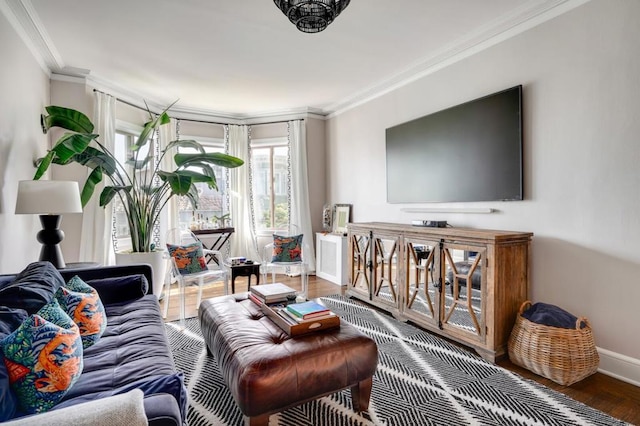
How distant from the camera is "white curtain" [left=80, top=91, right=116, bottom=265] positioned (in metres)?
3.73

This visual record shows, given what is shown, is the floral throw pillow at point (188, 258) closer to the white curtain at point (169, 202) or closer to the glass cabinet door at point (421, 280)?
the white curtain at point (169, 202)

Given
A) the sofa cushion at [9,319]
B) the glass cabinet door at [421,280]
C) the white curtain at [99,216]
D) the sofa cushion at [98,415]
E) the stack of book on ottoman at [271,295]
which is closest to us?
the sofa cushion at [98,415]

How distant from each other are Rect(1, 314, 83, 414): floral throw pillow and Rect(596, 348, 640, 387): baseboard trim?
3002 mm

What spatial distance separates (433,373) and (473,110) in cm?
217

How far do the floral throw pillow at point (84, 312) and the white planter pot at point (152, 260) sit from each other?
170 cm

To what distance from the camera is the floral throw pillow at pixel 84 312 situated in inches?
68.9

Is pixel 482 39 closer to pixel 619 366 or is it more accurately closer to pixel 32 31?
pixel 619 366

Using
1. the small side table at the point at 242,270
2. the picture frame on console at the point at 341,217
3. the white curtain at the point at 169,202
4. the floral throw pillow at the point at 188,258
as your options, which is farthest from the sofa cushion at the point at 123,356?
the picture frame on console at the point at 341,217

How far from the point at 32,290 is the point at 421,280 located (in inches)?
104

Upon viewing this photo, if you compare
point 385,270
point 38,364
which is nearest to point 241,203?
point 385,270

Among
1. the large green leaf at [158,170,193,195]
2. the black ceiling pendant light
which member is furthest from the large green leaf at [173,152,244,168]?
the black ceiling pendant light

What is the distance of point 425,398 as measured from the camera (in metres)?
1.97

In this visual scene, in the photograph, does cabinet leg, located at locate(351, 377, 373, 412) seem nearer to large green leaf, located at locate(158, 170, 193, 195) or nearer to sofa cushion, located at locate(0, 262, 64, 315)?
sofa cushion, located at locate(0, 262, 64, 315)

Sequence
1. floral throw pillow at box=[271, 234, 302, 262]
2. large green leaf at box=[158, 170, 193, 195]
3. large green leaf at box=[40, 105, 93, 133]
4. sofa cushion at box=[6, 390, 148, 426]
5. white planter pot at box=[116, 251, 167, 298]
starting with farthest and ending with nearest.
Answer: floral throw pillow at box=[271, 234, 302, 262] → white planter pot at box=[116, 251, 167, 298] → large green leaf at box=[158, 170, 193, 195] → large green leaf at box=[40, 105, 93, 133] → sofa cushion at box=[6, 390, 148, 426]
